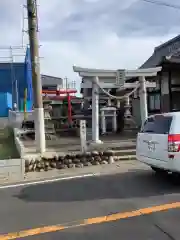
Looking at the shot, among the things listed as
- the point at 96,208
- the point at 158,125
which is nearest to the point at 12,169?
the point at 96,208

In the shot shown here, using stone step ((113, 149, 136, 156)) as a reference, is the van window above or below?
above

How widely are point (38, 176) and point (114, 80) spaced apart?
6.23m

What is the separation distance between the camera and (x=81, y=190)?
7336 millimetres

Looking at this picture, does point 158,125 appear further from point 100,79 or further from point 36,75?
point 100,79

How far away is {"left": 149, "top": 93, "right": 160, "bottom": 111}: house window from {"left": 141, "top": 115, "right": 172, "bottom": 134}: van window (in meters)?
10.9

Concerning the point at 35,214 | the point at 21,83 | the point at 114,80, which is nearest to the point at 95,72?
the point at 114,80

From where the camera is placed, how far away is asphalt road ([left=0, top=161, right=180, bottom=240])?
15.4 ft

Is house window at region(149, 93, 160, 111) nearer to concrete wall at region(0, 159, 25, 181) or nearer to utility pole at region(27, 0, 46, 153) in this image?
utility pole at region(27, 0, 46, 153)

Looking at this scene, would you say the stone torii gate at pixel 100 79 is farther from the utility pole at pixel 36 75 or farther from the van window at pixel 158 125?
the van window at pixel 158 125

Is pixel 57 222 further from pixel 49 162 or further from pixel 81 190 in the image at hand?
pixel 49 162

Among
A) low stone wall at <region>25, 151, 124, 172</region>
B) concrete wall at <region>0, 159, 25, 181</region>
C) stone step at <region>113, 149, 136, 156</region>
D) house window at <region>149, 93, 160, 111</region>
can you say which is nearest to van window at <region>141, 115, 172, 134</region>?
low stone wall at <region>25, 151, 124, 172</region>

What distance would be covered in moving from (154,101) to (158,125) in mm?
11914

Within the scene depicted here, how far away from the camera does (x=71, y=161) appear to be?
10820 mm

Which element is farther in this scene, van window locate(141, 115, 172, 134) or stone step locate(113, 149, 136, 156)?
stone step locate(113, 149, 136, 156)
